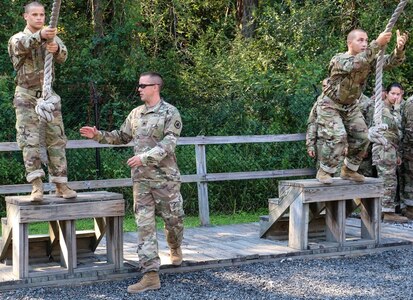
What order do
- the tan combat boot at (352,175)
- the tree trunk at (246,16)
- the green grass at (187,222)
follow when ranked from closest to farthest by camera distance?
the tan combat boot at (352,175) < the green grass at (187,222) < the tree trunk at (246,16)

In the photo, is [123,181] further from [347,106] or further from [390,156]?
[390,156]

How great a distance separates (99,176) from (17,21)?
417 centimetres

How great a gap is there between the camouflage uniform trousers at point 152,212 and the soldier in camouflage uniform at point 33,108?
2.50ft

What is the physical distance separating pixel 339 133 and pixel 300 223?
1133 mm

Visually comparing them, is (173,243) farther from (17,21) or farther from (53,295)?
(17,21)

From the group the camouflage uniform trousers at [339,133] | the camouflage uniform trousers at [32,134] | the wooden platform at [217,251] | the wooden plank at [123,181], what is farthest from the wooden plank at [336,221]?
the camouflage uniform trousers at [32,134]

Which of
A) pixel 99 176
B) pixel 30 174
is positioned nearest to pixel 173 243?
pixel 30 174

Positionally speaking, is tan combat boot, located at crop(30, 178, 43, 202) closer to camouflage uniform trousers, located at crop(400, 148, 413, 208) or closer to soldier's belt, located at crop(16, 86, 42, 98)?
soldier's belt, located at crop(16, 86, 42, 98)

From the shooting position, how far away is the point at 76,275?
7.45 metres

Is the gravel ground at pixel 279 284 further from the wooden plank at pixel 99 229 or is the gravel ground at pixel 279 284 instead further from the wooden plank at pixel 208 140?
the wooden plank at pixel 208 140

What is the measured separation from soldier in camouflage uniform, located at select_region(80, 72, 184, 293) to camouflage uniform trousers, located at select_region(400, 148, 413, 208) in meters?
5.19

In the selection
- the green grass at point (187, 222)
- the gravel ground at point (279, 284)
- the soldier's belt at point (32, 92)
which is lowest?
the gravel ground at point (279, 284)

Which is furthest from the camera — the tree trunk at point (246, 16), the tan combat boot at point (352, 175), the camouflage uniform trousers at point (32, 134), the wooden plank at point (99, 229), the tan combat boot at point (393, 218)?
the tree trunk at point (246, 16)

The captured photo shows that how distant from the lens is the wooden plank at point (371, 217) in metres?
9.16
